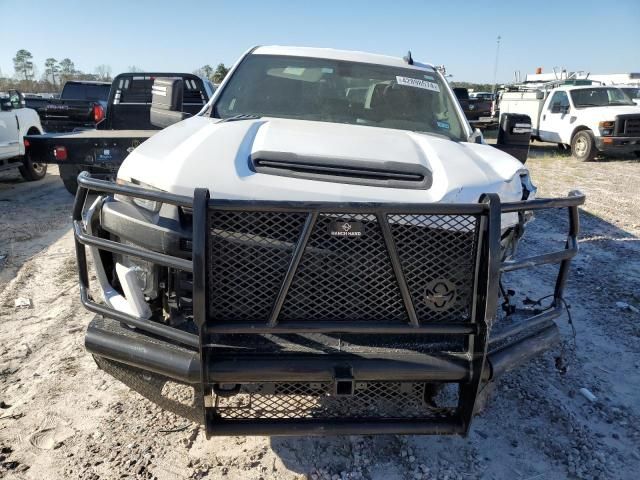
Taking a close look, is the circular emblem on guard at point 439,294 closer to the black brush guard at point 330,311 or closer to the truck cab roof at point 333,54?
the black brush guard at point 330,311

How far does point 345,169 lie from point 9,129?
318 inches

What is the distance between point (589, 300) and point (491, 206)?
3202 millimetres

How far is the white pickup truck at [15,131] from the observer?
8250 millimetres

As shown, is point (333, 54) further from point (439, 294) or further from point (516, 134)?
point (439, 294)

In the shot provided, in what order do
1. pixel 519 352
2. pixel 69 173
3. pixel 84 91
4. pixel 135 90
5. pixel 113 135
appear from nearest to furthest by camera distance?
pixel 519 352 < pixel 113 135 < pixel 69 173 < pixel 135 90 < pixel 84 91

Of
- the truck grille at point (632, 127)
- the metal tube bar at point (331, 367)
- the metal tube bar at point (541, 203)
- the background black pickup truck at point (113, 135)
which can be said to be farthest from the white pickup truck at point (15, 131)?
the truck grille at point (632, 127)

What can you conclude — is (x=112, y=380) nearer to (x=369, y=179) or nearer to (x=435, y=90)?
(x=369, y=179)

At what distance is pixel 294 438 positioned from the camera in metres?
2.72

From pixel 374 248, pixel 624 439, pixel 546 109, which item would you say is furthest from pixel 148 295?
pixel 546 109

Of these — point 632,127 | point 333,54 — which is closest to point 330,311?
point 333,54

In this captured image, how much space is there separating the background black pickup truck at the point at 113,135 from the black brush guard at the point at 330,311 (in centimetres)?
351

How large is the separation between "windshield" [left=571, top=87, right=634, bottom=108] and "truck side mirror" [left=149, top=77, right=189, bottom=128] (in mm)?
13851

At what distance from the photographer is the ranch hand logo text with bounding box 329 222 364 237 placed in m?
2.04

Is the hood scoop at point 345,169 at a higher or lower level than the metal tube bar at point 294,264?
higher
